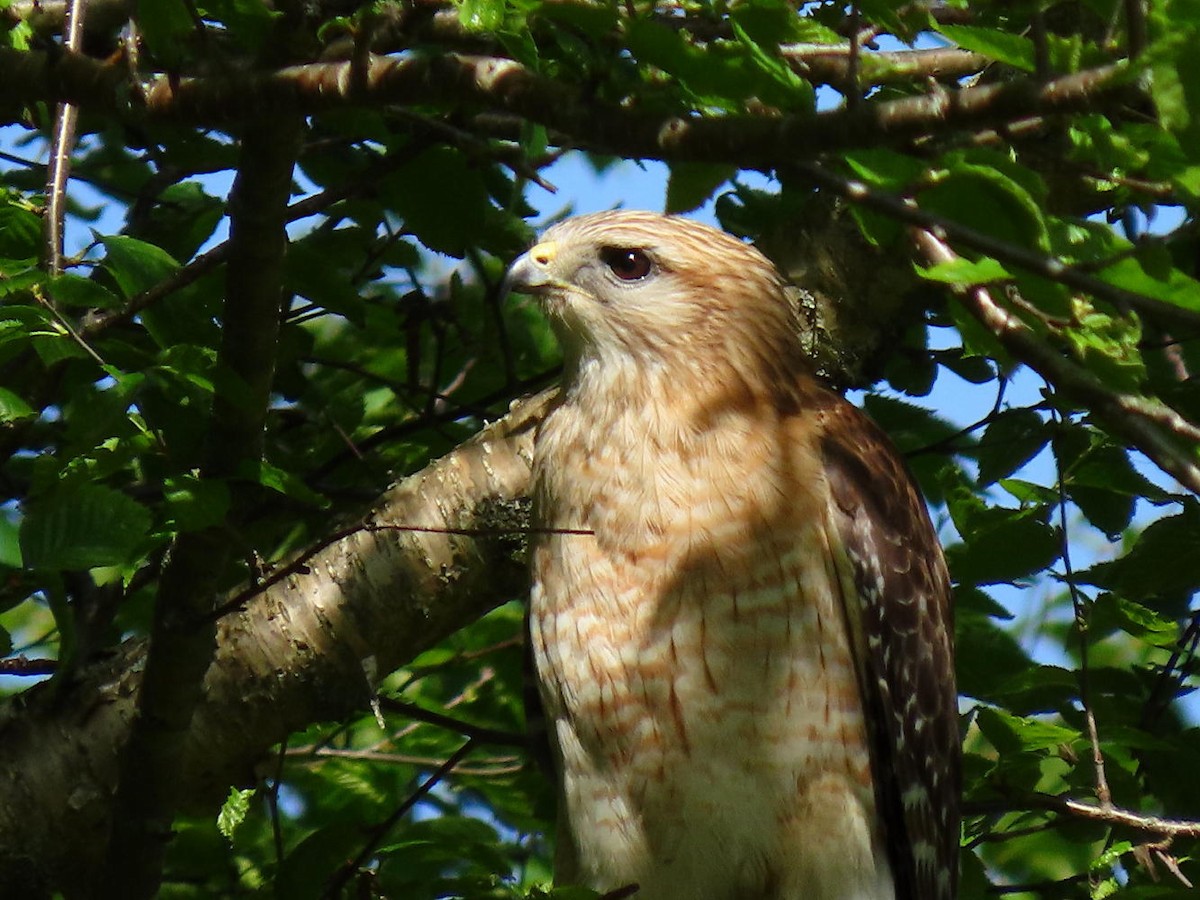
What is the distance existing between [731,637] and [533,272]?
3.52 feet

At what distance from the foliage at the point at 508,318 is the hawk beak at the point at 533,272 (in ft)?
0.22

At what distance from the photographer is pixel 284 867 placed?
138 inches

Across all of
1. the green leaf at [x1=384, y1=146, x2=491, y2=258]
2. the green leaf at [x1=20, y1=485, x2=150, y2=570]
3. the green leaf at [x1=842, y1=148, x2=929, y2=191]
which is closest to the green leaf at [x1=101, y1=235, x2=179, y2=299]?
the green leaf at [x1=20, y1=485, x2=150, y2=570]

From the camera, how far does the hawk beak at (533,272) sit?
3963 mm

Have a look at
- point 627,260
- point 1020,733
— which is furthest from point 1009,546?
point 627,260

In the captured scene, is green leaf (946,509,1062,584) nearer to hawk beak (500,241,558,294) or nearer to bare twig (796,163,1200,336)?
hawk beak (500,241,558,294)

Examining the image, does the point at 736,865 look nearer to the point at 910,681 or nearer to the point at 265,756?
the point at 910,681

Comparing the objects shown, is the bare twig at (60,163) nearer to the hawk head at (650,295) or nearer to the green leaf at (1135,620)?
the hawk head at (650,295)

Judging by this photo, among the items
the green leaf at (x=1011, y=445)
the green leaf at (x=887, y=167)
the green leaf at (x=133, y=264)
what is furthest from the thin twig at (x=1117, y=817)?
the green leaf at (x=133, y=264)

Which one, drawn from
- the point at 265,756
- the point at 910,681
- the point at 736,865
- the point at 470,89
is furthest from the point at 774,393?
the point at 470,89

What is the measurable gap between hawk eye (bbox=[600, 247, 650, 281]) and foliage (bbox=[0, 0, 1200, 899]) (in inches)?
8.5

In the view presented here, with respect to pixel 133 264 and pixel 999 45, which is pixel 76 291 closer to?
pixel 133 264

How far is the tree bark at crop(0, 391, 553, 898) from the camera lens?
3479mm

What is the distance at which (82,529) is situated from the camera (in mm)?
2555
